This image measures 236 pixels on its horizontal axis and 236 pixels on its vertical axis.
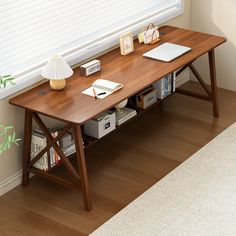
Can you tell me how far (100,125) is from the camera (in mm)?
4367

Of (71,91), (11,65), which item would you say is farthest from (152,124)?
(11,65)

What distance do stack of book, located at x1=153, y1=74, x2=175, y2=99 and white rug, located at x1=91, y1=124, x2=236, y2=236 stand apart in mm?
584

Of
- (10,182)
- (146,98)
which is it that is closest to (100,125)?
(146,98)

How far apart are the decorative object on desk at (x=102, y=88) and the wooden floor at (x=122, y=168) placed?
60cm

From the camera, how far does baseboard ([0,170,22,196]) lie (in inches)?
166

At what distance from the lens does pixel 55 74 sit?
161 inches

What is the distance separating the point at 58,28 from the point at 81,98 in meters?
0.58

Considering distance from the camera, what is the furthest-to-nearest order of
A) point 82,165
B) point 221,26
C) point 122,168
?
1. point 221,26
2. point 122,168
3. point 82,165

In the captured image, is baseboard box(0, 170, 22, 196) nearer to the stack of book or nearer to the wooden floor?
the wooden floor

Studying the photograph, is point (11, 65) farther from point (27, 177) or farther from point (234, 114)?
point (234, 114)

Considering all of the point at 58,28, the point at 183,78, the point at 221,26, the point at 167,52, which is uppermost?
the point at 58,28

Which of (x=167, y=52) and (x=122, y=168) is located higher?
(x=167, y=52)

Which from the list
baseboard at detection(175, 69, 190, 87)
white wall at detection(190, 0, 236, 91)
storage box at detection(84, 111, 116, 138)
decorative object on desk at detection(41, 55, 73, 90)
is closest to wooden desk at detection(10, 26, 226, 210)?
decorative object on desk at detection(41, 55, 73, 90)

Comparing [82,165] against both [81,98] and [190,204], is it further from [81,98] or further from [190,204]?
[190,204]
